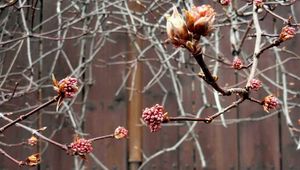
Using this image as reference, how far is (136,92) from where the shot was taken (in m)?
1.86

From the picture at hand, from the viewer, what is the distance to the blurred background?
1825 mm

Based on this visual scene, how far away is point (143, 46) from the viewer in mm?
1917

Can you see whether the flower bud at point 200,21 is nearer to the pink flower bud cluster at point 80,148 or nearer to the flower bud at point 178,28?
the flower bud at point 178,28

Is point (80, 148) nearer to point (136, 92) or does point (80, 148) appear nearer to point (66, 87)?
point (66, 87)

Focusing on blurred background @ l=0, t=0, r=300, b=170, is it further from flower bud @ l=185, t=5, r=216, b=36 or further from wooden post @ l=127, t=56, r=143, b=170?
flower bud @ l=185, t=5, r=216, b=36

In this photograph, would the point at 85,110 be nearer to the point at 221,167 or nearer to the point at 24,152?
the point at 24,152

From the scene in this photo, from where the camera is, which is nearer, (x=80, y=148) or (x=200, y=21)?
(x=200, y=21)

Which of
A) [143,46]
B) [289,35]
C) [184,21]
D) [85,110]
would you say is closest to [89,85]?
[85,110]

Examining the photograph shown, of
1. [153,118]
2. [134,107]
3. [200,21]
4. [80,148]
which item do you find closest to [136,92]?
[134,107]

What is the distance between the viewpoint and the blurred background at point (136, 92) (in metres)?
1.83

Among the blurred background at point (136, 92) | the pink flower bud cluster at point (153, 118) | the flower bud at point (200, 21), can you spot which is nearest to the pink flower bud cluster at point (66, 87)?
the pink flower bud cluster at point (153, 118)

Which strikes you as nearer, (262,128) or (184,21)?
(184,21)

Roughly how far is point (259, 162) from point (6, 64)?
2.90 ft

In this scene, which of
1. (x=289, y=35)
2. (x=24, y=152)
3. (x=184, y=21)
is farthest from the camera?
(x=24, y=152)
